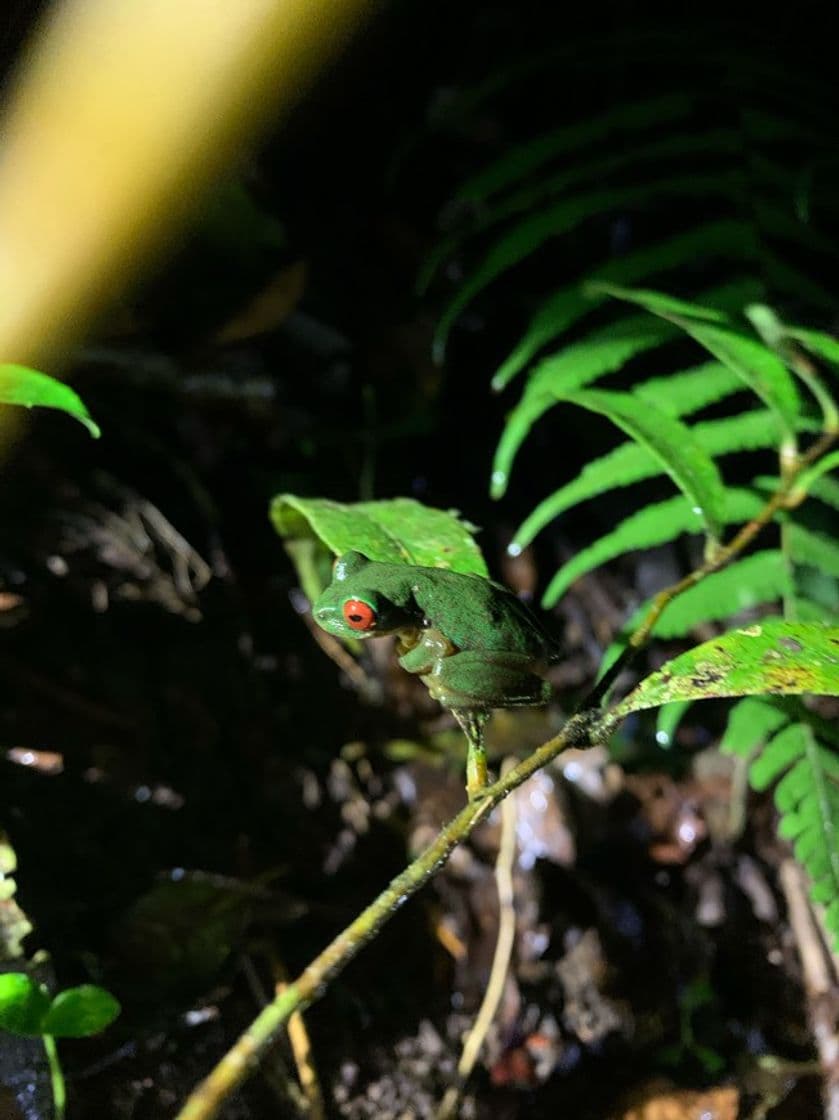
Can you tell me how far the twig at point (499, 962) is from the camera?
174 cm

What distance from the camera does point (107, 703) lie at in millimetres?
2020

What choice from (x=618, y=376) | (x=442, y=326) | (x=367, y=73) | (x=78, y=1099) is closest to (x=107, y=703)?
(x=78, y=1099)

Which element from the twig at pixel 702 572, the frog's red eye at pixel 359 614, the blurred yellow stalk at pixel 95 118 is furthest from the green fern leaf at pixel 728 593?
the blurred yellow stalk at pixel 95 118

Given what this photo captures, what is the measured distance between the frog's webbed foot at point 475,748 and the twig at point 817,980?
52.1 inches

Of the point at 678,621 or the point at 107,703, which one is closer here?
the point at 678,621

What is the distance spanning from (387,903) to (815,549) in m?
1.29

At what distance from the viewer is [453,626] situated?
134cm

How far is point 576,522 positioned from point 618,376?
0.47 m

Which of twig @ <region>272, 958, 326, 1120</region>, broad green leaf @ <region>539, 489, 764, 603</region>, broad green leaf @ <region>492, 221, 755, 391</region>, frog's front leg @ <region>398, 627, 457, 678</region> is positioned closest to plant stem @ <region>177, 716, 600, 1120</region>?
frog's front leg @ <region>398, 627, 457, 678</region>

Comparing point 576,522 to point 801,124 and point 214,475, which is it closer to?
point 214,475

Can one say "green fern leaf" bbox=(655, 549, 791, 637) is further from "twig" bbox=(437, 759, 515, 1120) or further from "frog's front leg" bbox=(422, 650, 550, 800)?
"twig" bbox=(437, 759, 515, 1120)

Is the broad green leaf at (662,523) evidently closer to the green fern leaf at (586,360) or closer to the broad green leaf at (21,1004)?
the green fern leaf at (586,360)

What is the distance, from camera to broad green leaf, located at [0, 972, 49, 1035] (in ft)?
3.89

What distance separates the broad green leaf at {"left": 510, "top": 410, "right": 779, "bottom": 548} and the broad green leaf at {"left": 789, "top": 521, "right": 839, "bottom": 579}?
217 millimetres
